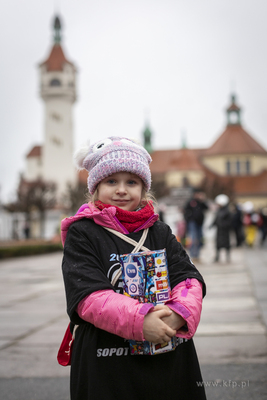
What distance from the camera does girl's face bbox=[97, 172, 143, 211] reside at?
6.86 ft

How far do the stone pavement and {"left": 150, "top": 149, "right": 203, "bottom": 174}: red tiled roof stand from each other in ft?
239

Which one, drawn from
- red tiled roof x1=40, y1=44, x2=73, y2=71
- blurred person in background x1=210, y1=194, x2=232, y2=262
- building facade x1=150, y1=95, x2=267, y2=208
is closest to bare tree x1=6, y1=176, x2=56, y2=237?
blurred person in background x1=210, y1=194, x2=232, y2=262

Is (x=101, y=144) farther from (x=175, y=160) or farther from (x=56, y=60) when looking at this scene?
(x=175, y=160)

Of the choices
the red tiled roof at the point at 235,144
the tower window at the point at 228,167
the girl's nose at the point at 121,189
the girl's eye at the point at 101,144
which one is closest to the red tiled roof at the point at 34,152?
the red tiled roof at the point at 235,144

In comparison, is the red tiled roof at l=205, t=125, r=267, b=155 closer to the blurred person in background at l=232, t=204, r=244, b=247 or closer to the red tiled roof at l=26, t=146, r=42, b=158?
the red tiled roof at l=26, t=146, r=42, b=158

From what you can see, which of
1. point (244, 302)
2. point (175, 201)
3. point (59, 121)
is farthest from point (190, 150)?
point (244, 302)

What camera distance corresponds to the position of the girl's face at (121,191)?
209 centimetres

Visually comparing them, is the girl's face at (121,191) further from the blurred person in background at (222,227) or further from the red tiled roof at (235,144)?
the red tiled roof at (235,144)

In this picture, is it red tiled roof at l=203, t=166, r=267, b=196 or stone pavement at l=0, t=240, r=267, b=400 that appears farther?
red tiled roof at l=203, t=166, r=267, b=196

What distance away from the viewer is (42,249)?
57.9ft

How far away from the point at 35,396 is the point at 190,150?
85.3m

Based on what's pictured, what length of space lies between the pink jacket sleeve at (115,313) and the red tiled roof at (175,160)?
254ft

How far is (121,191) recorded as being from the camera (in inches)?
81.5

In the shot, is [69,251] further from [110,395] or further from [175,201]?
[175,201]
